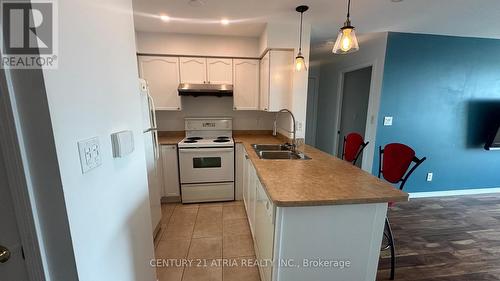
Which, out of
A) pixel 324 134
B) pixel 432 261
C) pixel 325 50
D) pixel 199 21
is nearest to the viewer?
pixel 432 261

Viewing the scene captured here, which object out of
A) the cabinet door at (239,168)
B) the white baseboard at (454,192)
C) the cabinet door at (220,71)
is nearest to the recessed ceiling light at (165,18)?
the cabinet door at (220,71)

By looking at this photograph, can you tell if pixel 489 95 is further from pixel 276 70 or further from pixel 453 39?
pixel 276 70

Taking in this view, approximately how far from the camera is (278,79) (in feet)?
8.76

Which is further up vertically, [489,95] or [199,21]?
[199,21]

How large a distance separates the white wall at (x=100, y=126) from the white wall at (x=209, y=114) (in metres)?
2.04

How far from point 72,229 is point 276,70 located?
2.49m

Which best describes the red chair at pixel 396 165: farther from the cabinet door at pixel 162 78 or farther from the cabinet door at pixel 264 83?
the cabinet door at pixel 162 78

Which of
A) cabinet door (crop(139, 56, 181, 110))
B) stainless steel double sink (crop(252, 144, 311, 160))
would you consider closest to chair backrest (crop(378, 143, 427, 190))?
stainless steel double sink (crop(252, 144, 311, 160))

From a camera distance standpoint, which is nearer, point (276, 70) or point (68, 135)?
point (68, 135)

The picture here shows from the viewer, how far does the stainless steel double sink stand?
2.20 m

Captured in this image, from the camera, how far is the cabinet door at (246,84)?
3.08 m

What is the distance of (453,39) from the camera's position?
288cm

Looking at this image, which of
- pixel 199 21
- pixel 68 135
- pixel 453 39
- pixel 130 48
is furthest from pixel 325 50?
pixel 68 135

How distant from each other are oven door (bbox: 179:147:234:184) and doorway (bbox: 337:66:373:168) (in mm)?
2686
